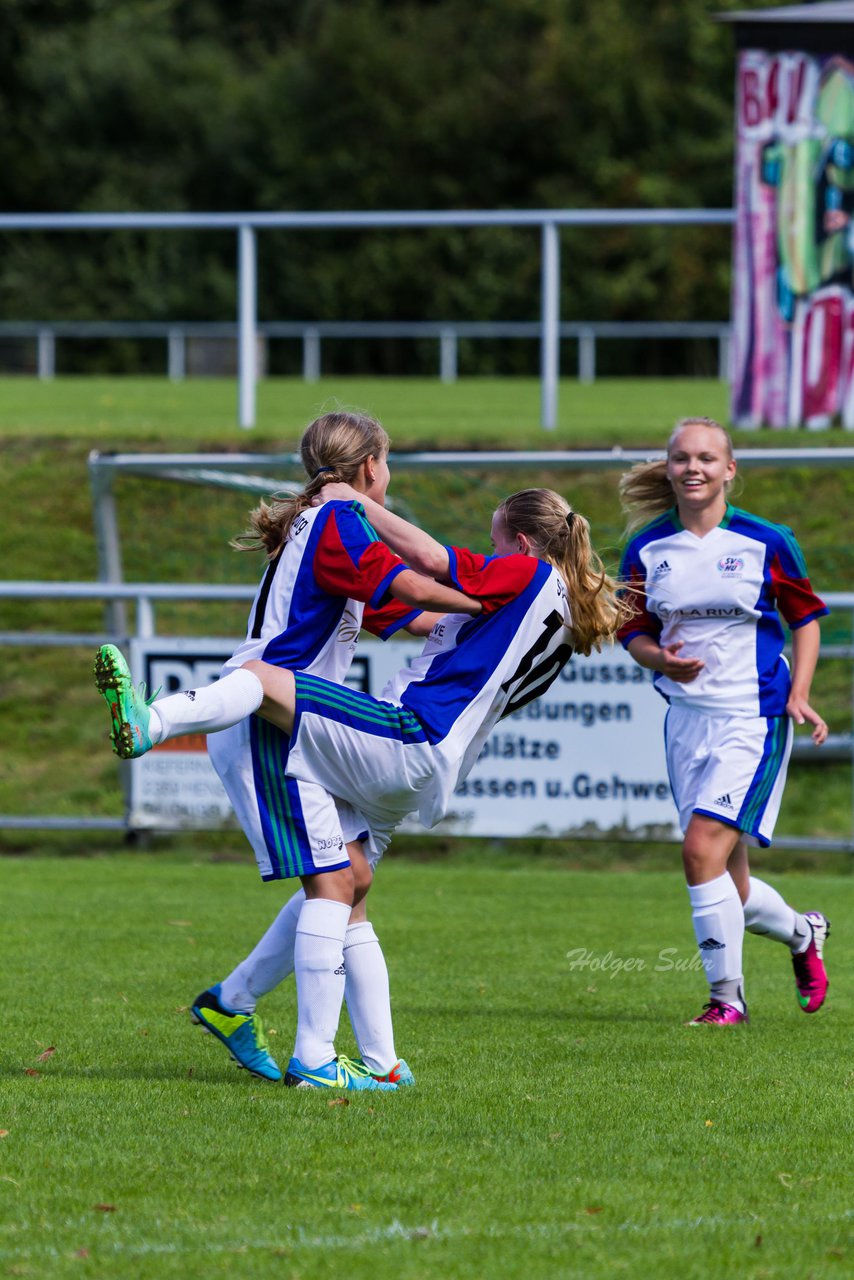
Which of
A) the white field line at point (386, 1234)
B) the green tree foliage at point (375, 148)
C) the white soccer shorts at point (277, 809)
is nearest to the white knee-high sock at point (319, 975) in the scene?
the white soccer shorts at point (277, 809)

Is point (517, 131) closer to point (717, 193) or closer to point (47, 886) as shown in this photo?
point (717, 193)

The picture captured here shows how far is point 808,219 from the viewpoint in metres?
12.7

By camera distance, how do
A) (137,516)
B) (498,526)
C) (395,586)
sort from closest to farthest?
1. (395,586)
2. (498,526)
3. (137,516)

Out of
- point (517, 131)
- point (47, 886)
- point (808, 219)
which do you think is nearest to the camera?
point (47, 886)

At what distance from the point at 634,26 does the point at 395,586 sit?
1535 inches

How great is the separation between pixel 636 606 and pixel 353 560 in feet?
5.84

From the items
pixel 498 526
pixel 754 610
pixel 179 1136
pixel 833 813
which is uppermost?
pixel 498 526

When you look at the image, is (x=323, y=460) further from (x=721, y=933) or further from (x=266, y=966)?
(x=721, y=933)

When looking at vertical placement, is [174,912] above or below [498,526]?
below

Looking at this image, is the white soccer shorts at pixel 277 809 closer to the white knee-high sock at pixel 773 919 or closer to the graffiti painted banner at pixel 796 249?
the white knee-high sock at pixel 773 919

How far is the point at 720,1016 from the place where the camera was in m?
5.83

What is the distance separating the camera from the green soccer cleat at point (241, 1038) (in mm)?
4945

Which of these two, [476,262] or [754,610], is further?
[476,262]

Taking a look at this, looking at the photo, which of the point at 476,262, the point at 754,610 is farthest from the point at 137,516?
the point at 476,262
